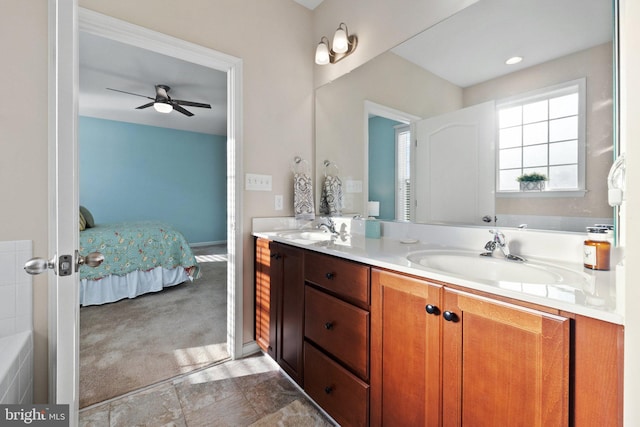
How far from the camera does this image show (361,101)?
190cm

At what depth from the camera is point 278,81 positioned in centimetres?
202

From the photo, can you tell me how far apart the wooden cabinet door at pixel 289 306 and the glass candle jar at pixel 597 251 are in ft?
3.57

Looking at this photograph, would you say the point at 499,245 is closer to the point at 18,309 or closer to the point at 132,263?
the point at 18,309

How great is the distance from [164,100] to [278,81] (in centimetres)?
216

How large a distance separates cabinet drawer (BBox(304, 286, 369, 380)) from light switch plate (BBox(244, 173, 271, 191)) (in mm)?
879

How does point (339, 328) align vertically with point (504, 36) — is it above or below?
below

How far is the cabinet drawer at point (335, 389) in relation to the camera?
42.1 inches

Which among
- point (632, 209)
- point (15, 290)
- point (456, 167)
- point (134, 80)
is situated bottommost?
point (15, 290)

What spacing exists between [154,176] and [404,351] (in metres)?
5.81

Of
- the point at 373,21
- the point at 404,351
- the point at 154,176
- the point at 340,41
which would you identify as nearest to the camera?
the point at 404,351

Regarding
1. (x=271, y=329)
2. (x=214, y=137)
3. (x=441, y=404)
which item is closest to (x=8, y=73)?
(x=271, y=329)

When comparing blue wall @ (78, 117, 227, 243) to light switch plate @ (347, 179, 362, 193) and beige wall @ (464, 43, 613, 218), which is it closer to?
light switch plate @ (347, 179, 362, 193)

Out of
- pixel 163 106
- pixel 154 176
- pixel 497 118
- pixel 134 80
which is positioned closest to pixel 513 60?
pixel 497 118

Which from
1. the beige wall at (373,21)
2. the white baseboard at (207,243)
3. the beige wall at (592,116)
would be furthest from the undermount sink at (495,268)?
the white baseboard at (207,243)
